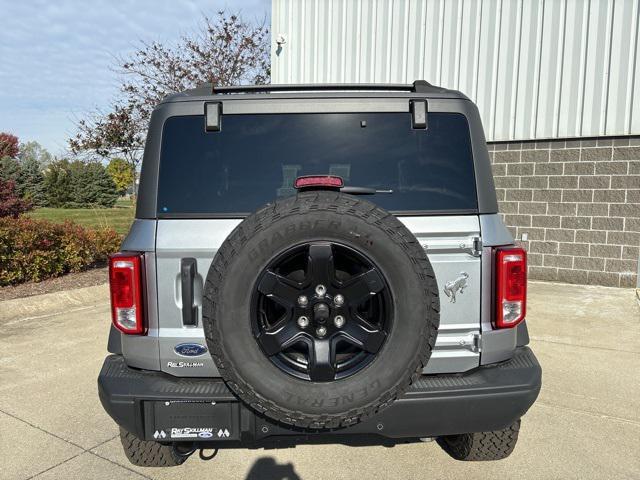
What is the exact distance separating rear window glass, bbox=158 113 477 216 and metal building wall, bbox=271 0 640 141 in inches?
255

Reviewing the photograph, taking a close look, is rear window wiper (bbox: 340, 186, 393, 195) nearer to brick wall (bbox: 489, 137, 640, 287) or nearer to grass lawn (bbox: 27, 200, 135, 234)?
brick wall (bbox: 489, 137, 640, 287)

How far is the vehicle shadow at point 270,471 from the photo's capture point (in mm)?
2396

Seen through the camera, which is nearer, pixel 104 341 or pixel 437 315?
pixel 437 315

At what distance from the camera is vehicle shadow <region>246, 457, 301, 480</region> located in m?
2.40

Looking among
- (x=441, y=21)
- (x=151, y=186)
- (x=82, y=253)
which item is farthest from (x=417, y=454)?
(x=441, y=21)

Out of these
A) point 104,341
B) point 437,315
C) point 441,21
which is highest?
point 441,21

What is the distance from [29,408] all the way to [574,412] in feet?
13.1

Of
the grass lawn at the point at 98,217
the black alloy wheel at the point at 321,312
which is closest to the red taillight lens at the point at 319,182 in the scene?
the black alloy wheel at the point at 321,312

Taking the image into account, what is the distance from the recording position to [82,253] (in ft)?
24.9

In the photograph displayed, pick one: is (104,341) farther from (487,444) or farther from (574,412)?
(574,412)

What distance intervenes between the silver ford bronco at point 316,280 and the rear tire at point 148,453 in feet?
1.12

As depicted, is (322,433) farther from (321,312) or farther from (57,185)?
(57,185)

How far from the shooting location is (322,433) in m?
1.85

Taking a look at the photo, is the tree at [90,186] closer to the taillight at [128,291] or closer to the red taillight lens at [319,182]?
the taillight at [128,291]
